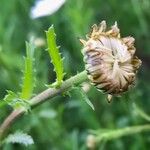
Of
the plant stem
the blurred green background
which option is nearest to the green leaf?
the plant stem

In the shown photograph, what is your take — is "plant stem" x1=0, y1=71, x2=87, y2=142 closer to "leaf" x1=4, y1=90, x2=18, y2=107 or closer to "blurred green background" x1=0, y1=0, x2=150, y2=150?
"leaf" x1=4, y1=90, x2=18, y2=107

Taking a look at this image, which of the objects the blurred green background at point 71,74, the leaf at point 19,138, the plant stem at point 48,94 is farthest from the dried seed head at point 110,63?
the blurred green background at point 71,74

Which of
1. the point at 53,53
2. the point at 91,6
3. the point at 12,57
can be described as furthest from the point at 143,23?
the point at 53,53

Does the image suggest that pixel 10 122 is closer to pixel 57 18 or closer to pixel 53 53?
pixel 53 53

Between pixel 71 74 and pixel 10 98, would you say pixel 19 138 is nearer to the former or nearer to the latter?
pixel 10 98

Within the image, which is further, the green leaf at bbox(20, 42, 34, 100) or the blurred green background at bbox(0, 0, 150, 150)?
the blurred green background at bbox(0, 0, 150, 150)

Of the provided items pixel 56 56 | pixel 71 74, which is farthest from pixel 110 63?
pixel 71 74
